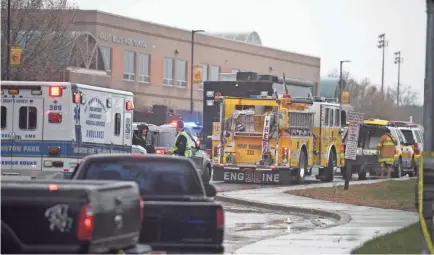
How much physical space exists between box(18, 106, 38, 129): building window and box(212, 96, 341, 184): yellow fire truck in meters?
11.2

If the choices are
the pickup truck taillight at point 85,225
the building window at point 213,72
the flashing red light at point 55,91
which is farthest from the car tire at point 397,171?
the building window at point 213,72

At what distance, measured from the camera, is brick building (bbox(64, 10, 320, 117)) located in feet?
229

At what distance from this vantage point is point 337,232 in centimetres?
1822

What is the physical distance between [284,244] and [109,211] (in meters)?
7.37

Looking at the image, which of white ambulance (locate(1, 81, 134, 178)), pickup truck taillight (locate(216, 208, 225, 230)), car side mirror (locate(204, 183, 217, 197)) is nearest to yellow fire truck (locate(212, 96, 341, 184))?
white ambulance (locate(1, 81, 134, 178))

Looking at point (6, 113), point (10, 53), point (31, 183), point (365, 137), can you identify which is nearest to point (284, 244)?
point (31, 183)

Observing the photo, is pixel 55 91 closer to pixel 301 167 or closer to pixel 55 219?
pixel 301 167

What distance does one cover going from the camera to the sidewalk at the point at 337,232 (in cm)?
1572

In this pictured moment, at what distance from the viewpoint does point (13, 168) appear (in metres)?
22.6

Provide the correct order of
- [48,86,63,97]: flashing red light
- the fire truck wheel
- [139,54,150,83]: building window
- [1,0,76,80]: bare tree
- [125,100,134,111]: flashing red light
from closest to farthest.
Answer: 1. [48,86,63,97]: flashing red light
2. [125,100,134,111]: flashing red light
3. the fire truck wheel
4. [1,0,76,80]: bare tree
5. [139,54,150,83]: building window

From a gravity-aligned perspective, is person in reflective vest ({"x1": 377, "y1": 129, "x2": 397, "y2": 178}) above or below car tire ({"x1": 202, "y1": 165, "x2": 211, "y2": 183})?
above

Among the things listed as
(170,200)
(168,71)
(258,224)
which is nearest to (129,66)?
(168,71)

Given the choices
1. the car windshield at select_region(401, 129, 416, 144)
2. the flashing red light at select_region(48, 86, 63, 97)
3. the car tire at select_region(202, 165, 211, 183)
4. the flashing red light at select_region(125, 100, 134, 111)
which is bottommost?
the car tire at select_region(202, 165, 211, 183)

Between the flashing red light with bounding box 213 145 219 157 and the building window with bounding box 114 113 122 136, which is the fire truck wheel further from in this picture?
Result: the building window with bounding box 114 113 122 136
